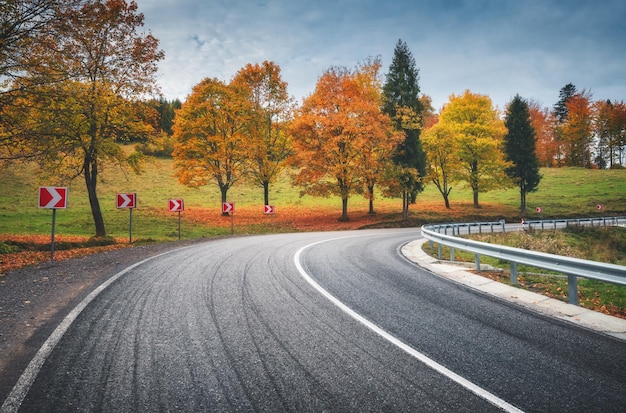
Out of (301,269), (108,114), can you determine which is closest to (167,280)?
(301,269)

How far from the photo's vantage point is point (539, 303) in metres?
5.89

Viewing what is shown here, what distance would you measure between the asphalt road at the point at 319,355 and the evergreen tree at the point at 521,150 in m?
35.0

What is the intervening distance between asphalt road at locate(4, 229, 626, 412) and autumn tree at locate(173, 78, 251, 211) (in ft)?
69.9

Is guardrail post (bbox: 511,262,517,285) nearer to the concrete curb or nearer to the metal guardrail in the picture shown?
the metal guardrail

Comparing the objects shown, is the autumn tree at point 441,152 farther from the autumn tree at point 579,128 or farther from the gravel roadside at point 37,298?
the autumn tree at point 579,128

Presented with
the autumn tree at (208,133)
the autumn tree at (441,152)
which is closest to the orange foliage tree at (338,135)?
the autumn tree at (208,133)

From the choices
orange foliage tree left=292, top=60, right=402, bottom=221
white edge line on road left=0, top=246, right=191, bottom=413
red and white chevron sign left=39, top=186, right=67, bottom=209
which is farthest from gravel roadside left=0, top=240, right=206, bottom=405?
orange foliage tree left=292, top=60, right=402, bottom=221

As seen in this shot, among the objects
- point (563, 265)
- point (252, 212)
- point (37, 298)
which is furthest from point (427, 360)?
point (252, 212)

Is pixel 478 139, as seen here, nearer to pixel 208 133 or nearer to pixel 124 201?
pixel 208 133

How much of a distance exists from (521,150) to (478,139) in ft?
19.5

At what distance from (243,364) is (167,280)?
Answer: 4.41 metres

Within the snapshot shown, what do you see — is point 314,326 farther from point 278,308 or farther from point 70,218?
point 70,218

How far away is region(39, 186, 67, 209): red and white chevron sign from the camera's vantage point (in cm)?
1020

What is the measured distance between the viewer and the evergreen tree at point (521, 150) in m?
34.9
